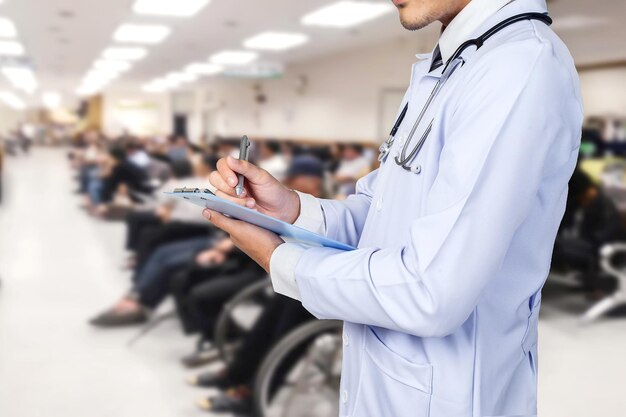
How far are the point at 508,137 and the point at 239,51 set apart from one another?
10.5 meters

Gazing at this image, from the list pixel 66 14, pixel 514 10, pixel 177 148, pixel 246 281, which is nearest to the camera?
pixel 514 10

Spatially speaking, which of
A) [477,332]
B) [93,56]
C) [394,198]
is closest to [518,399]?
[477,332]

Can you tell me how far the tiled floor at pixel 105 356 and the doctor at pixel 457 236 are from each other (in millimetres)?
2022

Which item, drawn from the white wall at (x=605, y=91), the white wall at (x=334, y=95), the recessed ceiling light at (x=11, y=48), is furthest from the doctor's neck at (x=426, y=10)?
the recessed ceiling light at (x=11, y=48)

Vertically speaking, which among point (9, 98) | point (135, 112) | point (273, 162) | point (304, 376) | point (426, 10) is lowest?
point (304, 376)

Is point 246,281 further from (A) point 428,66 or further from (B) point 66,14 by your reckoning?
(B) point 66,14

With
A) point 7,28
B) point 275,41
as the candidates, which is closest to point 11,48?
point 7,28

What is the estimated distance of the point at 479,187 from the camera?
2.18 ft

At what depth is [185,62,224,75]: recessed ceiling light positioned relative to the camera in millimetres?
13109

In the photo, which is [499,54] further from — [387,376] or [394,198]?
[387,376]

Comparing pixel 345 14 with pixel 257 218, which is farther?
pixel 345 14

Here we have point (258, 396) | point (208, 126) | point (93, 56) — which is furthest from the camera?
point (208, 126)

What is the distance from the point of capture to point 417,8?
0.85 metres

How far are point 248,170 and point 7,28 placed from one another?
9265 millimetres
